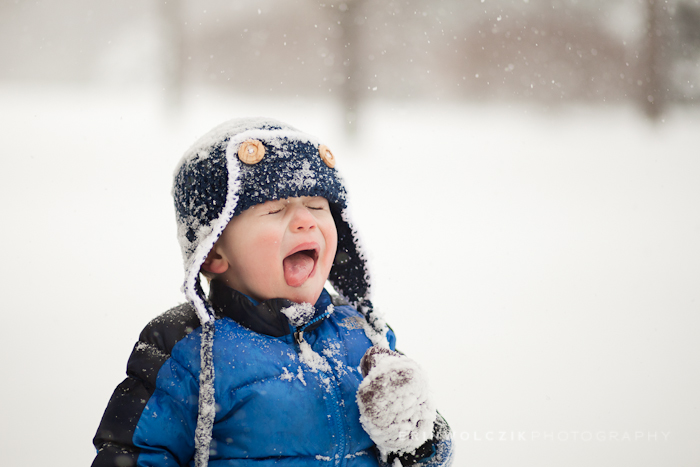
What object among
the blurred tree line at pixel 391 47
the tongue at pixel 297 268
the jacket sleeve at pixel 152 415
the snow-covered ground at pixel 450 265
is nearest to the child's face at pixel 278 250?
the tongue at pixel 297 268

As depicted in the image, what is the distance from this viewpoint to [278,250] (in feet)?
2.28

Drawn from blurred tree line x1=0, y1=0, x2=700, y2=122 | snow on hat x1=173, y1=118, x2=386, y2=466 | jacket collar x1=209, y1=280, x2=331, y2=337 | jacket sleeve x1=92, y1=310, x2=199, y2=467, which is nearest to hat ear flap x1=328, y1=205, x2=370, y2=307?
snow on hat x1=173, y1=118, x2=386, y2=466

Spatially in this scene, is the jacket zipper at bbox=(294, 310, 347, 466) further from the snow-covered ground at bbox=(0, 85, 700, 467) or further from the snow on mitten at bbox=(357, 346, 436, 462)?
the snow-covered ground at bbox=(0, 85, 700, 467)

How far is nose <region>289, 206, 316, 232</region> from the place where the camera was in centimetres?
70

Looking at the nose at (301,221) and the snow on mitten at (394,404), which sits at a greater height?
the nose at (301,221)

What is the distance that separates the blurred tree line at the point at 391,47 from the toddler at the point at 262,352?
2.00 metres

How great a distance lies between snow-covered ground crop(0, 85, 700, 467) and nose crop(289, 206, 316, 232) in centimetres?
61

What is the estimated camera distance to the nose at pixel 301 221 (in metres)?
0.70

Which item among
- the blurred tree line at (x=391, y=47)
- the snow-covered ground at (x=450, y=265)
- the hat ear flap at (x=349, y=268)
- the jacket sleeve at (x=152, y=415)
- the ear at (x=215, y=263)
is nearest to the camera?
the jacket sleeve at (x=152, y=415)

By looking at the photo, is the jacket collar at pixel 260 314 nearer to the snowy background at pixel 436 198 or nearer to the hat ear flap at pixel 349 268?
the hat ear flap at pixel 349 268

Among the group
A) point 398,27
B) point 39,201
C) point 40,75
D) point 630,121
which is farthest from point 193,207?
point 630,121

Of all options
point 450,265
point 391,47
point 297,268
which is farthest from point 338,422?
point 391,47

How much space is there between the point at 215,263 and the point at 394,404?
1.10 feet

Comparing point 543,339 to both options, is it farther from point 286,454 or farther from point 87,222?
point 87,222
